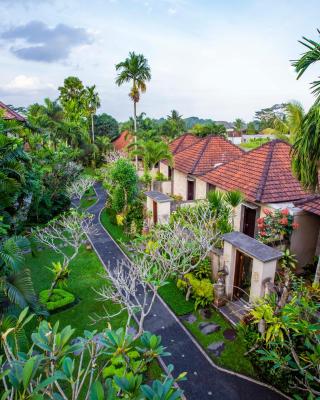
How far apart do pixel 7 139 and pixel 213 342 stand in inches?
411

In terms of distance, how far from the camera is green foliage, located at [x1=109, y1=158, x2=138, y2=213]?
20.4 meters

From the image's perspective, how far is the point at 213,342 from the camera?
9906 mm

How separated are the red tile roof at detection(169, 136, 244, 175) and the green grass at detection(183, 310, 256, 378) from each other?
1224 centimetres

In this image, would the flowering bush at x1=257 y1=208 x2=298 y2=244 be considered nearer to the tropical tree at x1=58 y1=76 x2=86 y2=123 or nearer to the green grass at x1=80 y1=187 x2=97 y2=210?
the green grass at x1=80 y1=187 x2=97 y2=210

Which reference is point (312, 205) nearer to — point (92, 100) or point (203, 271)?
point (203, 271)

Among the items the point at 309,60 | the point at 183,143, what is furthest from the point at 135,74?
the point at 309,60

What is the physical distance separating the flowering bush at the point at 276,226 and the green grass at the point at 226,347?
3828 mm

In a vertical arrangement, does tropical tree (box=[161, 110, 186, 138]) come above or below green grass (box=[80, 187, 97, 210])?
above

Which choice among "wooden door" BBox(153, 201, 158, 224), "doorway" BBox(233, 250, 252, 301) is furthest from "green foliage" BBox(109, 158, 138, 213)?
"doorway" BBox(233, 250, 252, 301)

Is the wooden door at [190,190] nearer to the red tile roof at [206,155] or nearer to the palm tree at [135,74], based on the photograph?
the red tile roof at [206,155]

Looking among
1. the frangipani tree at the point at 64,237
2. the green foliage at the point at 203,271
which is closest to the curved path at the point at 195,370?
the green foliage at the point at 203,271

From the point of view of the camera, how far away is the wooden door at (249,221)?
592 inches

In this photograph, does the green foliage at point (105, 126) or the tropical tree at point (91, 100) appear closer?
the tropical tree at point (91, 100)

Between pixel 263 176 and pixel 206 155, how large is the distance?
8.47 meters
